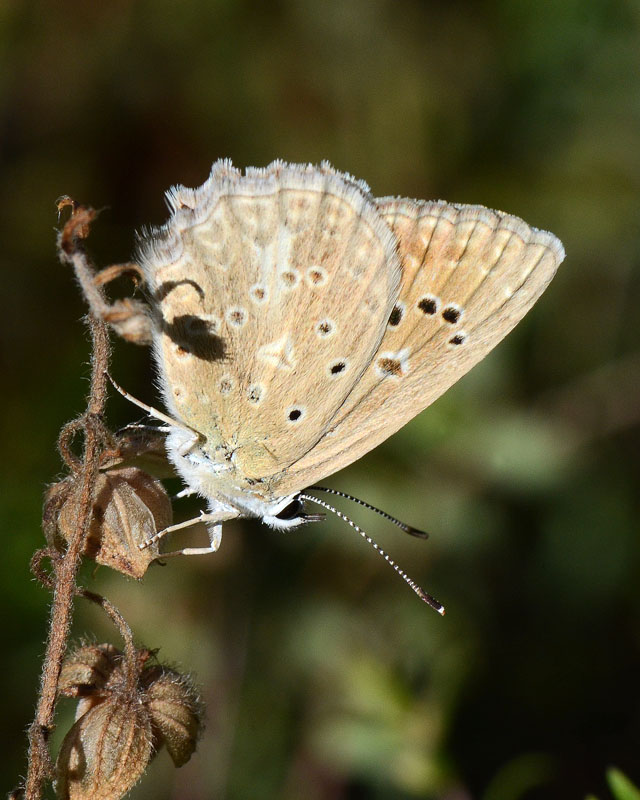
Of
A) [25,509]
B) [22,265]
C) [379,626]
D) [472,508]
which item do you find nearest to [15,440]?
[25,509]

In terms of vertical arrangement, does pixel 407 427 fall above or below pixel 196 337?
above

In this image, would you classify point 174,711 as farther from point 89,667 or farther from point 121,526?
point 121,526

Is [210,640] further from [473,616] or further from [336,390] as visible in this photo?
[336,390]

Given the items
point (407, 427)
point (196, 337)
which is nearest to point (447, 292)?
point (196, 337)

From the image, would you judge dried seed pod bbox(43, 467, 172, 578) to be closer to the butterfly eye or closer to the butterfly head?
the butterfly head

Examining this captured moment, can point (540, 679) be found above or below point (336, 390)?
below

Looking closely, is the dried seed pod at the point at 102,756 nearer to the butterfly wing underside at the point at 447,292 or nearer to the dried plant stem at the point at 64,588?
the dried plant stem at the point at 64,588

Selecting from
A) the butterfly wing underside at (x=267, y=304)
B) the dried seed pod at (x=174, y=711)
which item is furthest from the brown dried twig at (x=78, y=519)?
the butterfly wing underside at (x=267, y=304)
